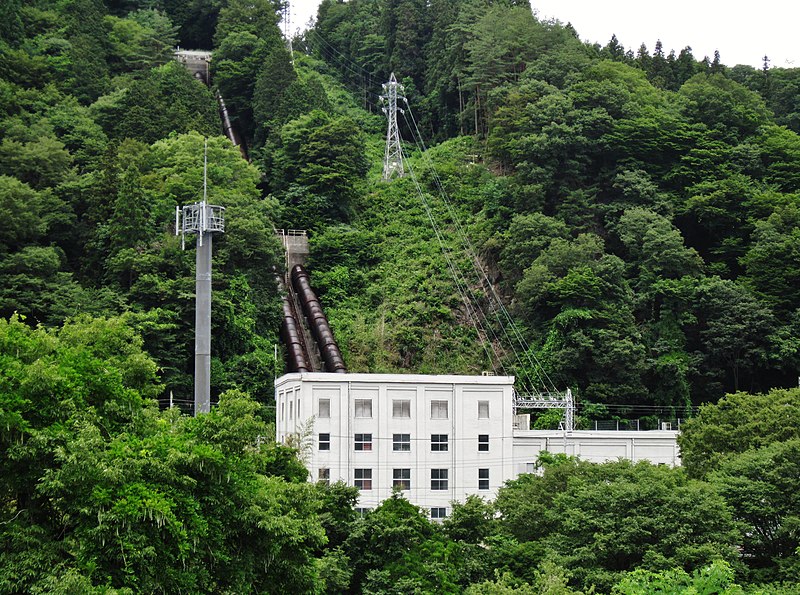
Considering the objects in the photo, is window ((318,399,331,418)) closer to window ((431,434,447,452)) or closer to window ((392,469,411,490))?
window ((392,469,411,490))

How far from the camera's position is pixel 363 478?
5447 cm

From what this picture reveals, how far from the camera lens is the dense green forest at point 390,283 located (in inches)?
1175

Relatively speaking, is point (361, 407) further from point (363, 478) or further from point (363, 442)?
point (363, 478)

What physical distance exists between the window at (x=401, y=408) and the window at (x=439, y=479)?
2.56 metres

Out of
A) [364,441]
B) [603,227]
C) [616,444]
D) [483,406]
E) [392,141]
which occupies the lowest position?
[364,441]

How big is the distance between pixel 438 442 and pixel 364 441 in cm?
304

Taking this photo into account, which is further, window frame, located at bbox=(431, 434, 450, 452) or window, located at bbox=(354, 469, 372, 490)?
window frame, located at bbox=(431, 434, 450, 452)

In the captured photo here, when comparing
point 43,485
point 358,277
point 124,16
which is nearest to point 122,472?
point 43,485

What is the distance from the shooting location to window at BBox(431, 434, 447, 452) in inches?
2188

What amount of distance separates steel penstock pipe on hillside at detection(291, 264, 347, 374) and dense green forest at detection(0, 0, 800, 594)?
802 millimetres

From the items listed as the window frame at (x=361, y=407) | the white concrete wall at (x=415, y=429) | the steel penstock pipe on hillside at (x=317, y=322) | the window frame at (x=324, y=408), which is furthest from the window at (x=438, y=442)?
the steel penstock pipe on hillside at (x=317, y=322)

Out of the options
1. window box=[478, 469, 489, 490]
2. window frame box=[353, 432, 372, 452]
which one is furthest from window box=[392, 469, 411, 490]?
window box=[478, 469, 489, 490]

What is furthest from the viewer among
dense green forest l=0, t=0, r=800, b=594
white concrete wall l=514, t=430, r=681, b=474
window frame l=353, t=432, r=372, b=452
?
white concrete wall l=514, t=430, r=681, b=474

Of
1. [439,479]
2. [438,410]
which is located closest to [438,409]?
[438,410]
